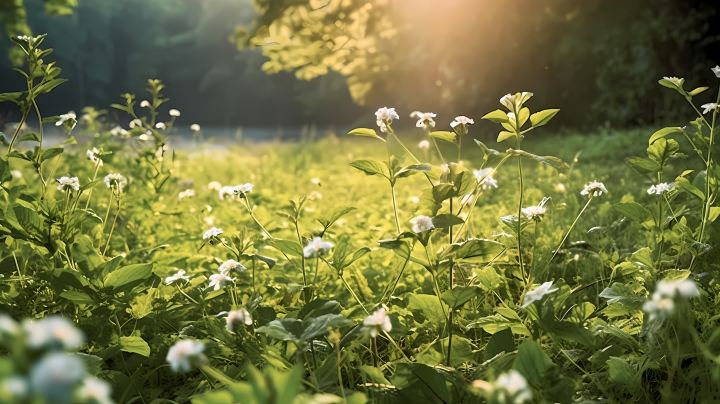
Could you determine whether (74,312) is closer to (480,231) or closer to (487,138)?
(480,231)

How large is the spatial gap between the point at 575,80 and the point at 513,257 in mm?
7400

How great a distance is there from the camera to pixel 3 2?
5207 millimetres

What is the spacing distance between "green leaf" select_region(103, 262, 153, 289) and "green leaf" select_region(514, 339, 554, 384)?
79 centimetres

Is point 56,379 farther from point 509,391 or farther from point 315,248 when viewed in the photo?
point 315,248

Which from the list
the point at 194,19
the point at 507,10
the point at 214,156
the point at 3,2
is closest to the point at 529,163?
the point at 507,10

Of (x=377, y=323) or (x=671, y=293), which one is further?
(x=377, y=323)

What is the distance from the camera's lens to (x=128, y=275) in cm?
112

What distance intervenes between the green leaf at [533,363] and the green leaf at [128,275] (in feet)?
2.60

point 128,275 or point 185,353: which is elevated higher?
point 185,353

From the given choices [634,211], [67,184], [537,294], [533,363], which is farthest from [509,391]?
[67,184]

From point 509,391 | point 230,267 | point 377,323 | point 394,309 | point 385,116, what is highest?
point 385,116

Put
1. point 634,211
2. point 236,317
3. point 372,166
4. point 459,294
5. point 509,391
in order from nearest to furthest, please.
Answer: point 509,391 < point 236,317 < point 459,294 < point 372,166 < point 634,211

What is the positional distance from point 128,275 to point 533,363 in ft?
2.81

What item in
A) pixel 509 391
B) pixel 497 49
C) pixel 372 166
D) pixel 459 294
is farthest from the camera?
pixel 497 49
